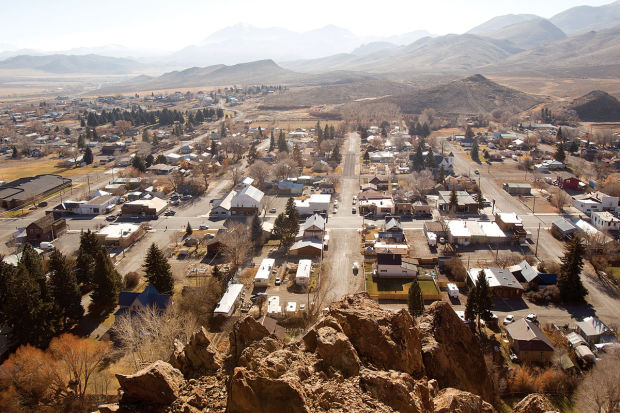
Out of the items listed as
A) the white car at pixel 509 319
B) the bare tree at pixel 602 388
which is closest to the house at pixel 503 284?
the white car at pixel 509 319

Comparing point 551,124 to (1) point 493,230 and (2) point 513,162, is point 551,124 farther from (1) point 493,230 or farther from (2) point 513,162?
(1) point 493,230

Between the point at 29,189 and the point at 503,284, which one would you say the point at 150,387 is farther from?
the point at 29,189

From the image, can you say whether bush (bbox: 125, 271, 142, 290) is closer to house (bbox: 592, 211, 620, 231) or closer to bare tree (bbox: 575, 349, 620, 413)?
bare tree (bbox: 575, 349, 620, 413)

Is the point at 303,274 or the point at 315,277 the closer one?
the point at 303,274

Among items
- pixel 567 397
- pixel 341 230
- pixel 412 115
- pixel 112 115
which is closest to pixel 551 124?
pixel 412 115

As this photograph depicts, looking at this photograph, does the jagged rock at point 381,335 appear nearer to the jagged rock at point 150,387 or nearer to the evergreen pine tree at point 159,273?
the jagged rock at point 150,387

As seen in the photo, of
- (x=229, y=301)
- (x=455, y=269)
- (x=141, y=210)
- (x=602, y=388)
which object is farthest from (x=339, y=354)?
(x=141, y=210)
